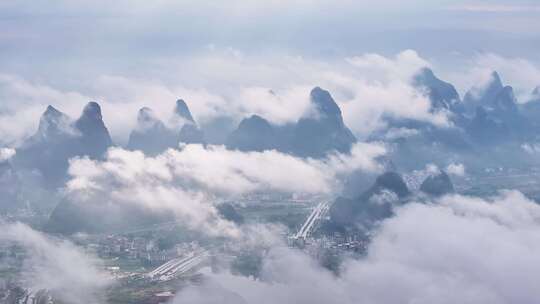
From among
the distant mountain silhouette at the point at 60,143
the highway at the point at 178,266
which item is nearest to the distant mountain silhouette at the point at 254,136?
the distant mountain silhouette at the point at 60,143

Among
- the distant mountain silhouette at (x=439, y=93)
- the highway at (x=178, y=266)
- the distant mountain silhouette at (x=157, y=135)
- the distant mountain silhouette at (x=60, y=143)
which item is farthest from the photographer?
the distant mountain silhouette at (x=439, y=93)

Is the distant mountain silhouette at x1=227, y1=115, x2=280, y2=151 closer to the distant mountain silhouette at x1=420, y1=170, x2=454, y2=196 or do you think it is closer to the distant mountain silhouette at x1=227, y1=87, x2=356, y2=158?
the distant mountain silhouette at x1=227, y1=87, x2=356, y2=158

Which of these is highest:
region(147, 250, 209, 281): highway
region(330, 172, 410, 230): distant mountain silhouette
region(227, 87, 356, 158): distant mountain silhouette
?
region(227, 87, 356, 158): distant mountain silhouette

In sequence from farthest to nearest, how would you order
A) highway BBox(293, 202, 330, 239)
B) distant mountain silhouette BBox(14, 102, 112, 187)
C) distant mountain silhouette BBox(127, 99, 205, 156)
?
distant mountain silhouette BBox(127, 99, 205, 156), distant mountain silhouette BBox(14, 102, 112, 187), highway BBox(293, 202, 330, 239)

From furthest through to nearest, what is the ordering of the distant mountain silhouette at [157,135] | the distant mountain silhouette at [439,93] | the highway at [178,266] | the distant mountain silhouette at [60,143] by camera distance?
1. the distant mountain silhouette at [439,93]
2. the distant mountain silhouette at [157,135]
3. the distant mountain silhouette at [60,143]
4. the highway at [178,266]

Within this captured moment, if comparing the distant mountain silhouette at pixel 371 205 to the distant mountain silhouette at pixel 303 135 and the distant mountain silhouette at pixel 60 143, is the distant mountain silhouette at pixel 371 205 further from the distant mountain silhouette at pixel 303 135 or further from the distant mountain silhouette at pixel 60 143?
the distant mountain silhouette at pixel 60 143

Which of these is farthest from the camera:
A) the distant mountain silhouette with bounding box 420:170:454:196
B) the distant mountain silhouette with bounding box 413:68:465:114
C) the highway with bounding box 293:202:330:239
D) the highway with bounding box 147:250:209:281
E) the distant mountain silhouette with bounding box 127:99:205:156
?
the distant mountain silhouette with bounding box 413:68:465:114

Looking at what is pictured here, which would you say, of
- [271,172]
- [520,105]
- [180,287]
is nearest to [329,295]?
[180,287]

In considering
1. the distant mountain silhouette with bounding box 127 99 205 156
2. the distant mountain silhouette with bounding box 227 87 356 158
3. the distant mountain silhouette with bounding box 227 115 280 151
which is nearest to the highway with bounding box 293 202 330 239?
the distant mountain silhouette with bounding box 227 87 356 158

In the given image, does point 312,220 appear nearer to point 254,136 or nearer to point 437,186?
point 437,186

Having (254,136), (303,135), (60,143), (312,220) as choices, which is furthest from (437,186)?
(60,143)

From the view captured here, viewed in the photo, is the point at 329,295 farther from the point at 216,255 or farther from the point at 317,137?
the point at 317,137
